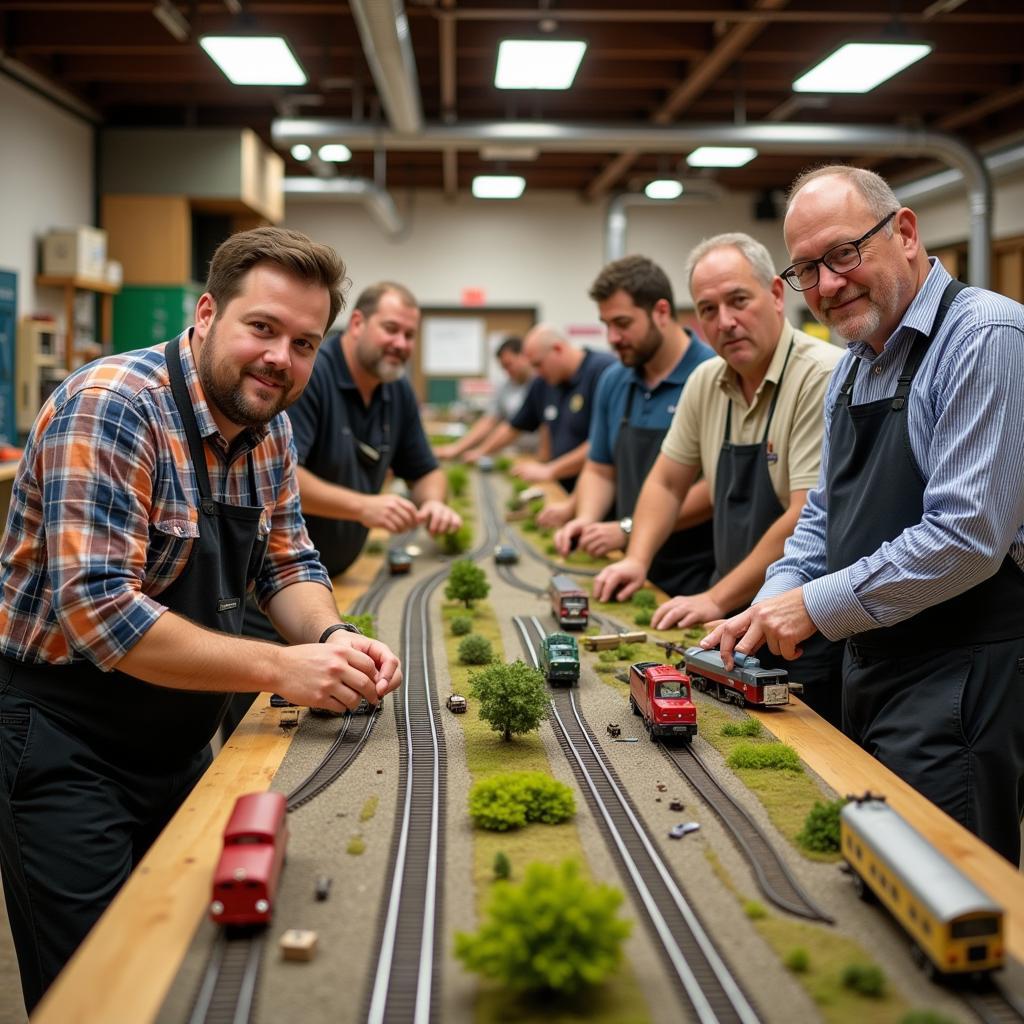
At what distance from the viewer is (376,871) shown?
7.63 feet

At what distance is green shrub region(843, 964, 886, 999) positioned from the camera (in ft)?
6.05

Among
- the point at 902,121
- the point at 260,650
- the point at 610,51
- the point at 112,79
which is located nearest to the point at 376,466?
the point at 260,650

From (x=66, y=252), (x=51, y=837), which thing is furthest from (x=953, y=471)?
(x=66, y=252)

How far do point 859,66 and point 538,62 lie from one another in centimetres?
334

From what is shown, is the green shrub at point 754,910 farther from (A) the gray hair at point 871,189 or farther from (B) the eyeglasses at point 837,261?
(A) the gray hair at point 871,189

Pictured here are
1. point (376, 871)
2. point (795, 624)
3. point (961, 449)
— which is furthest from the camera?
point (795, 624)

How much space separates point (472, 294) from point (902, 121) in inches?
399

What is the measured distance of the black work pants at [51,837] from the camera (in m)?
2.98

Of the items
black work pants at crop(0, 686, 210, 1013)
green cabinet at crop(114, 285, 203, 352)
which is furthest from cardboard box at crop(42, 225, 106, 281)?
black work pants at crop(0, 686, 210, 1013)

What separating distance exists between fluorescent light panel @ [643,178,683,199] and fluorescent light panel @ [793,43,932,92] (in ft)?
21.4

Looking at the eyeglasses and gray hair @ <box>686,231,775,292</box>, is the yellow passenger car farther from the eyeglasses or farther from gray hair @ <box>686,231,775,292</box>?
gray hair @ <box>686,231,775,292</box>

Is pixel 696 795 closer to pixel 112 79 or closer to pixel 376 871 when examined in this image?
pixel 376 871

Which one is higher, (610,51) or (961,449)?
(610,51)

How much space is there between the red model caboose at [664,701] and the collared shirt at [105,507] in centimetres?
143
